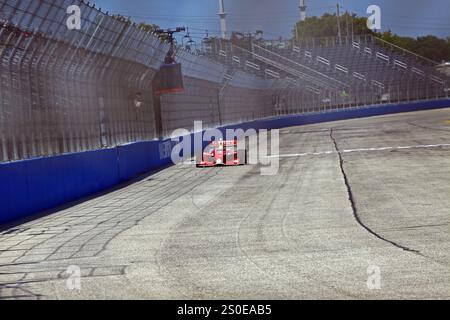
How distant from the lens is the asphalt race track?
24.3 ft

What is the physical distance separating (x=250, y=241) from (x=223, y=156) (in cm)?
1452

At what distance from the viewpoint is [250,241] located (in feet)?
33.2

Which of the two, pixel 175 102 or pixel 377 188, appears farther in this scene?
pixel 175 102

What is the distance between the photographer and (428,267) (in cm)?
781

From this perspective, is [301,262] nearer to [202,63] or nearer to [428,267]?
[428,267]

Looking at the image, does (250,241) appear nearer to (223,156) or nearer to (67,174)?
(67,174)

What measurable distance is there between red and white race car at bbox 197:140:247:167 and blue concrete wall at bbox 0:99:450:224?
212 cm

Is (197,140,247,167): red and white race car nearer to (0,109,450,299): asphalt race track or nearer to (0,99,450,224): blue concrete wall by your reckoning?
(0,99,450,224): blue concrete wall

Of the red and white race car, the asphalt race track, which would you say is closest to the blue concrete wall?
the asphalt race track

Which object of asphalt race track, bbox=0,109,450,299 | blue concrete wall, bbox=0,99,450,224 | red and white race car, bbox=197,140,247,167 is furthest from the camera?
red and white race car, bbox=197,140,247,167

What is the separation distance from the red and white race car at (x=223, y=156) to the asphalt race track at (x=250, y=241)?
5.04 m
